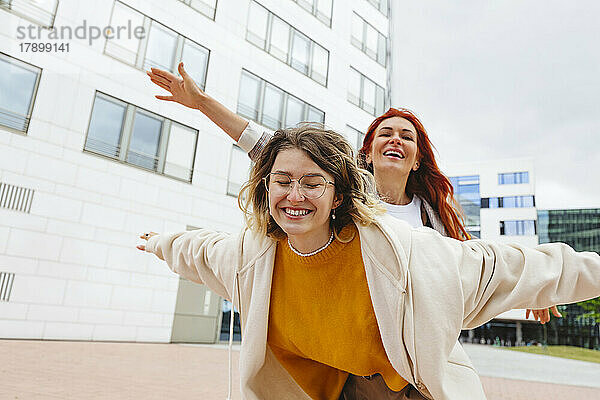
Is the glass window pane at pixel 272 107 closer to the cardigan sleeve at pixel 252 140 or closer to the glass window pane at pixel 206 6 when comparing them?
the glass window pane at pixel 206 6

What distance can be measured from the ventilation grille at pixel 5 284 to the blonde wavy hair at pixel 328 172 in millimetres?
4706

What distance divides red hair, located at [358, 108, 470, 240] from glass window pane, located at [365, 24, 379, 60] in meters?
9.04

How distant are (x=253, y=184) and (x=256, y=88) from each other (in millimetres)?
6887

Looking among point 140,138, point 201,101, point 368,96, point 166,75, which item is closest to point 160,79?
point 166,75

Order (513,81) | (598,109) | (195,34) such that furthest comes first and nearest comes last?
(598,109) → (513,81) → (195,34)

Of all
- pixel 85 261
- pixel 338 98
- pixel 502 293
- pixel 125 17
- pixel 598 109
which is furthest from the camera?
pixel 598 109

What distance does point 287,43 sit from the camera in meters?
8.32

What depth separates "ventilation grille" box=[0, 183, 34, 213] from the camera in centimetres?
482

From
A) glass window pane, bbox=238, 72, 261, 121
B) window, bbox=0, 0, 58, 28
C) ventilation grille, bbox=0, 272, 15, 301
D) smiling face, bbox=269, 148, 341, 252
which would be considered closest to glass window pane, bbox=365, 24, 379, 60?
glass window pane, bbox=238, 72, 261, 121

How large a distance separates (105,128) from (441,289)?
5.68 m

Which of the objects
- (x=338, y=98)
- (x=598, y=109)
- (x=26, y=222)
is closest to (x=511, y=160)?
(x=598, y=109)

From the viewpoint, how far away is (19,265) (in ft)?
16.1

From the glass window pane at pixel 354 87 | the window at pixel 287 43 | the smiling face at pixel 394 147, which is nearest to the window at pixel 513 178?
the glass window pane at pixel 354 87

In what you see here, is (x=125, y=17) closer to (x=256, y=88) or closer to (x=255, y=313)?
(x=256, y=88)
